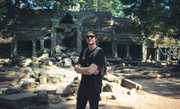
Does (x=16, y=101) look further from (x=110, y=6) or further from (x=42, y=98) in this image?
(x=110, y=6)

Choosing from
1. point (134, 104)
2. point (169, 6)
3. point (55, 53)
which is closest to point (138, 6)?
point (169, 6)

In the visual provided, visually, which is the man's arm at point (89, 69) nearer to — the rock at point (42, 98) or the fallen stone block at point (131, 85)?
the rock at point (42, 98)

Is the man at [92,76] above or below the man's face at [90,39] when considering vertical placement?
below

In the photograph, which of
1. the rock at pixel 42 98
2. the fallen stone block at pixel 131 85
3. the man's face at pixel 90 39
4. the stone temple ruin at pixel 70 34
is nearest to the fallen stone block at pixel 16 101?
the rock at pixel 42 98

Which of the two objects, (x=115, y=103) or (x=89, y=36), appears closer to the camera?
(x=89, y=36)

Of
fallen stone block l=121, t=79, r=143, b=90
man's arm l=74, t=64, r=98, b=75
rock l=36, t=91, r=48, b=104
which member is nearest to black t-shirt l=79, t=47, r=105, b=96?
man's arm l=74, t=64, r=98, b=75

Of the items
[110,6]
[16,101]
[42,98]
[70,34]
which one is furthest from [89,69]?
[110,6]

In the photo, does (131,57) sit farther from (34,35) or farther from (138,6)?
(34,35)

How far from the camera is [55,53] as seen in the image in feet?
124

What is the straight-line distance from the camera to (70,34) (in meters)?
40.6

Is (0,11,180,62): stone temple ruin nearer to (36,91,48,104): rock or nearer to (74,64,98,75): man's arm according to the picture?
(36,91,48,104): rock

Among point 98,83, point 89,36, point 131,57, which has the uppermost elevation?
point 89,36

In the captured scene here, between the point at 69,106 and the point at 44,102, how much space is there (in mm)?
694

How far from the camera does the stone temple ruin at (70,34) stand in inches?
1563
